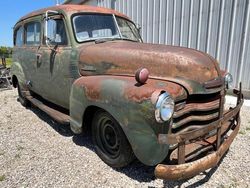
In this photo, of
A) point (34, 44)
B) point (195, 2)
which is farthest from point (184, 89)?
point (195, 2)

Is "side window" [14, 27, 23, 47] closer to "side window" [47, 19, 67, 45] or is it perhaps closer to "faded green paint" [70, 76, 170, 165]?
"side window" [47, 19, 67, 45]

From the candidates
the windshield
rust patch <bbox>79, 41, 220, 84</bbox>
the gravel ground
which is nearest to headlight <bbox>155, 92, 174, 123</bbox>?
rust patch <bbox>79, 41, 220, 84</bbox>

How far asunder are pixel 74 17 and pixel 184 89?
7.83 feet

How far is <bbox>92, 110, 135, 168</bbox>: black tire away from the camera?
312cm

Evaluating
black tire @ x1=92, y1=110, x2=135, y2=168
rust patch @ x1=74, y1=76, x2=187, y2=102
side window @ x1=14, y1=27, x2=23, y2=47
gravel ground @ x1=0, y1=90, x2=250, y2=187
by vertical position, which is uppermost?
side window @ x1=14, y1=27, x2=23, y2=47

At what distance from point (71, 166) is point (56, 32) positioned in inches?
92.8

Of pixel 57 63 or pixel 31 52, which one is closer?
pixel 57 63

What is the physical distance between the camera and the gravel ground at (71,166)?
3148 mm

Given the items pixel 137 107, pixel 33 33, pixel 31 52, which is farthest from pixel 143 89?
pixel 33 33

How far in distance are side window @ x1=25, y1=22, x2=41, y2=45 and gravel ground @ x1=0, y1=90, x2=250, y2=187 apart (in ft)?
6.41

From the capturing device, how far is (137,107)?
8.75 ft

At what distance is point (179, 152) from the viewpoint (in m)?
2.56

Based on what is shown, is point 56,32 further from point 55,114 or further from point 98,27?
point 55,114

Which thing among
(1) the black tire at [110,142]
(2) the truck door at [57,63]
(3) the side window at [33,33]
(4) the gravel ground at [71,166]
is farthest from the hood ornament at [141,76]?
(3) the side window at [33,33]
